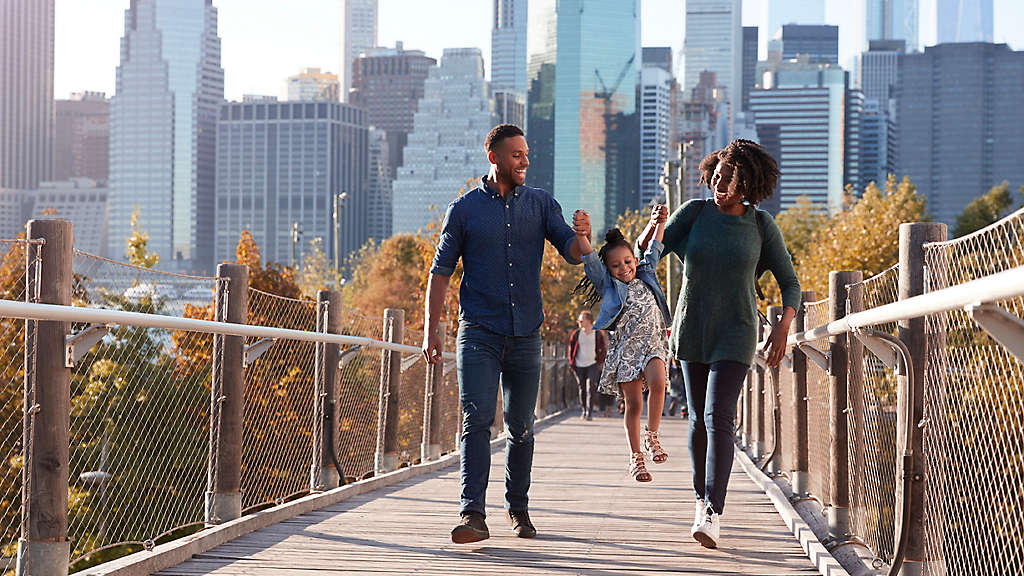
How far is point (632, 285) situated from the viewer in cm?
712

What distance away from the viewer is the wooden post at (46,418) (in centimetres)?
467

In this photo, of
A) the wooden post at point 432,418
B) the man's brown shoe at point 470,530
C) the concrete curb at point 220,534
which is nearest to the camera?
the concrete curb at point 220,534

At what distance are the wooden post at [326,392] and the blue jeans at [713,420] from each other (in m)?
3.02

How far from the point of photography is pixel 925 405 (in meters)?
4.56

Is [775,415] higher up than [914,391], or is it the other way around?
[914,391]

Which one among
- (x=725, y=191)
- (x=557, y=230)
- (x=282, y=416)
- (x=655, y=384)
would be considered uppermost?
Answer: (x=725, y=191)

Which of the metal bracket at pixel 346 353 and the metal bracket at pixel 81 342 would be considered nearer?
the metal bracket at pixel 81 342

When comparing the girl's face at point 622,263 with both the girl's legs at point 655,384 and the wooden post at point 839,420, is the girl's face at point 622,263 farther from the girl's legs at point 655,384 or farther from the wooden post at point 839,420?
A: the wooden post at point 839,420

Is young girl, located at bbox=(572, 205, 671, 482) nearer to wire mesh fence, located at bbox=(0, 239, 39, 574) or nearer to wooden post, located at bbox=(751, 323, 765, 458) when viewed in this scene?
wire mesh fence, located at bbox=(0, 239, 39, 574)

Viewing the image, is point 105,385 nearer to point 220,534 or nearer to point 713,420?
point 220,534

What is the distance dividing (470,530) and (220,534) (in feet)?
3.80

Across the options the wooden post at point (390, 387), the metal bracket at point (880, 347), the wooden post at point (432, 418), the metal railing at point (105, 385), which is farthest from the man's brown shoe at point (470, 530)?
the wooden post at point (432, 418)

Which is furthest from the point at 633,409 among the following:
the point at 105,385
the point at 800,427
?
the point at 105,385

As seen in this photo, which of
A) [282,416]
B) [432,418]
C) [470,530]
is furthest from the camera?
[282,416]
